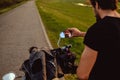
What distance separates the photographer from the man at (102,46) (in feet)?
10.7

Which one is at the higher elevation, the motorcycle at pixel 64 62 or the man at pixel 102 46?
the man at pixel 102 46

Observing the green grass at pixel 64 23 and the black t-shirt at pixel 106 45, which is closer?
the black t-shirt at pixel 106 45

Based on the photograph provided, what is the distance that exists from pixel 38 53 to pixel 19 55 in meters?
8.60

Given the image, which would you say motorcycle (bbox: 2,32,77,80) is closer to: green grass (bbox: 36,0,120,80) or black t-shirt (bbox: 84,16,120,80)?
black t-shirt (bbox: 84,16,120,80)

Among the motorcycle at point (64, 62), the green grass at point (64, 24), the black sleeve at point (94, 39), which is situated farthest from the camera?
the green grass at point (64, 24)

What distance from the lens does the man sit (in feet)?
10.7

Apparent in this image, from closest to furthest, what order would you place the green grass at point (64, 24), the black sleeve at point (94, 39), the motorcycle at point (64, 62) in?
the black sleeve at point (94, 39) → the motorcycle at point (64, 62) → the green grass at point (64, 24)

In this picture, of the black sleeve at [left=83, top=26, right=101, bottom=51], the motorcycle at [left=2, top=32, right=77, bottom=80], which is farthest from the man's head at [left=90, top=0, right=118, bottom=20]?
the motorcycle at [left=2, top=32, right=77, bottom=80]

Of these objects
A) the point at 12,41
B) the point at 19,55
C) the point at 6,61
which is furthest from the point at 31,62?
the point at 12,41

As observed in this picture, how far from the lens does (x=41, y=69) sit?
12.7ft

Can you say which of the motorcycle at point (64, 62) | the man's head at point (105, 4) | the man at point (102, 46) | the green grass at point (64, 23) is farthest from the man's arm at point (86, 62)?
the green grass at point (64, 23)

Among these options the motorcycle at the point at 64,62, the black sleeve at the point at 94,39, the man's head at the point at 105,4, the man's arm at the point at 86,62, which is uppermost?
the man's head at the point at 105,4

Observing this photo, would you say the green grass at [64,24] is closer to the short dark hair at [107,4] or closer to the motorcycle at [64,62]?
the motorcycle at [64,62]

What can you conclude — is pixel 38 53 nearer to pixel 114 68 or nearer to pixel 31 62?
pixel 31 62
